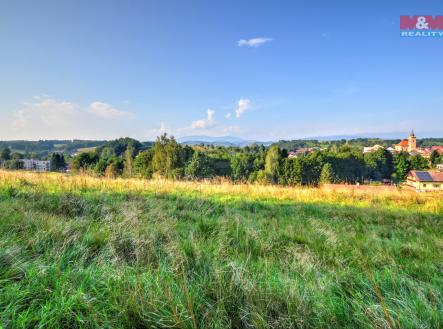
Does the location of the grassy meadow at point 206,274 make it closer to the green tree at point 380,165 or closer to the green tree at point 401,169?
the green tree at point 380,165

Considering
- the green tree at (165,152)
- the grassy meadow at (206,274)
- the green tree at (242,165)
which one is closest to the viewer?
the grassy meadow at (206,274)

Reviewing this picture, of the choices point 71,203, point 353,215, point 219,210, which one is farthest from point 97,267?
point 353,215

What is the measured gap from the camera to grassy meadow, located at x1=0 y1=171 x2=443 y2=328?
4.79 feet

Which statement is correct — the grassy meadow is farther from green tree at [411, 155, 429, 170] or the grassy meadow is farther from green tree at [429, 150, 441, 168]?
green tree at [429, 150, 441, 168]

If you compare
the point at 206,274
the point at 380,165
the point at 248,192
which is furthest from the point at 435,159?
the point at 206,274

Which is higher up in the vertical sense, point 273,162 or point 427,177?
point 273,162

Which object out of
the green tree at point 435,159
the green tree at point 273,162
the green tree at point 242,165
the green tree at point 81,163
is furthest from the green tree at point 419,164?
the green tree at point 81,163

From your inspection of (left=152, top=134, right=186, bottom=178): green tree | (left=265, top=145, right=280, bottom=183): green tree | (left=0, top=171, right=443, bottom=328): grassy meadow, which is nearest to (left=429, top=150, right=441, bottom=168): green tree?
(left=265, top=145, right=280, bottom=183): green tree

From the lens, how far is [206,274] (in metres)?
2.01

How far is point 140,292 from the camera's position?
5.28 feet

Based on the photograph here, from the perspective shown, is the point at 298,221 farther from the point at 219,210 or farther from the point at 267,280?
the point at 267,280

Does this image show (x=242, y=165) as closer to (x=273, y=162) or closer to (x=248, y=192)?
(x=273, y=162)

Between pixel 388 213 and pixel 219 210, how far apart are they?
13.5 feet

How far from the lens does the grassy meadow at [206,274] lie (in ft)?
4.79
